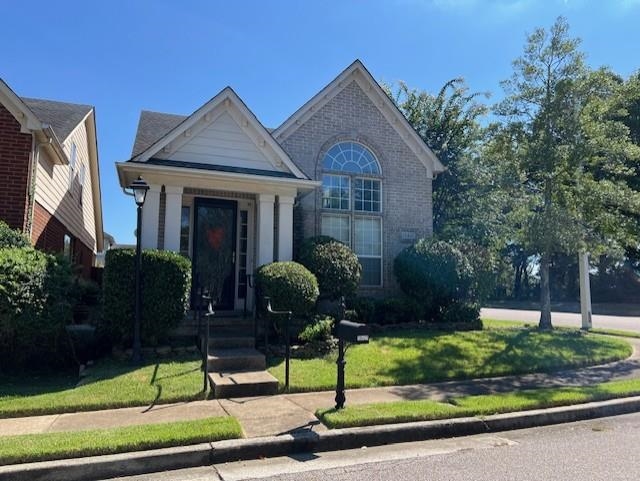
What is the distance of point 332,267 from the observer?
1128 cm

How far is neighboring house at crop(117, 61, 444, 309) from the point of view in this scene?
35.3 feet

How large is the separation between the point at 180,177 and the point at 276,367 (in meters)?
4.62

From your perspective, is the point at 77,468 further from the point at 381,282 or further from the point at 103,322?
the point at 381,282

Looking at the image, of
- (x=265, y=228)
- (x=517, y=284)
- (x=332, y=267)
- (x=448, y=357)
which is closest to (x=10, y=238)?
(x=265, y=228)

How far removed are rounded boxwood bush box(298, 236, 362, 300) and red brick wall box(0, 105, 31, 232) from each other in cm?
590

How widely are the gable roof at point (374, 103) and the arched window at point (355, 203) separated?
1.24 m

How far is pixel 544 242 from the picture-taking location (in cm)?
1315

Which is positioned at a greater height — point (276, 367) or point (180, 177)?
point (180, 177)

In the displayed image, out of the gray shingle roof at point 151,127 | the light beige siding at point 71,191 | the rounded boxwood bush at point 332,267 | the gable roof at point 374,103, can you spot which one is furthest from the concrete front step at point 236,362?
the gable roof at point 374,103

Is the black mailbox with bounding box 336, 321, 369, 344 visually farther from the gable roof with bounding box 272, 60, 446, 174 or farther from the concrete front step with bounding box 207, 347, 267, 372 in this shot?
the gable roof with bounding box 272, 60, 446, 174

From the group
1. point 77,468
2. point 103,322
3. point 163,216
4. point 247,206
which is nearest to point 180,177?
point 163,216

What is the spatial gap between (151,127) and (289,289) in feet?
23.2

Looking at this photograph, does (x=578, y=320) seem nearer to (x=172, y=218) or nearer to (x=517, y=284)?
(x=172, y=218)

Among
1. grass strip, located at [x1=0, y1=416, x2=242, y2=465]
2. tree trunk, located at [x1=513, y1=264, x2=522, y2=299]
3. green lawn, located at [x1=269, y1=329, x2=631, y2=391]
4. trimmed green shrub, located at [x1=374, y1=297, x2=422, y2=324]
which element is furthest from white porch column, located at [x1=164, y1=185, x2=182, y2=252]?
tree trunk, located at [x1=513, y1=264, x2=522, y2=299]
